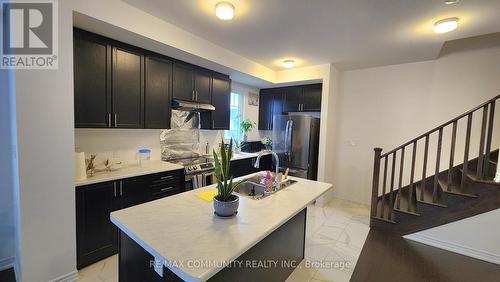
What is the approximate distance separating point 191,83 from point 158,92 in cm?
55

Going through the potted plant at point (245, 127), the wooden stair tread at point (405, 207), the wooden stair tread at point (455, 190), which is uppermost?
the potted plant at point (245, 127)

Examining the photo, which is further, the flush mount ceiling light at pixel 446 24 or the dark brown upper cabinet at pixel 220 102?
the dark brown upper cabinet at pixel 220 102

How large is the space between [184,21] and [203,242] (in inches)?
91.0

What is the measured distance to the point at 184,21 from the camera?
2.39m

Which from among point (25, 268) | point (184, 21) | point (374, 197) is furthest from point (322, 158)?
point (25, 268)

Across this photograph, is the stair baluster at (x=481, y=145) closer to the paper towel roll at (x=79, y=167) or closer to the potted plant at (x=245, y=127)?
the potted plant at (x=245, y=127)

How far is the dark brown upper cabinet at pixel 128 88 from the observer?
2.40m

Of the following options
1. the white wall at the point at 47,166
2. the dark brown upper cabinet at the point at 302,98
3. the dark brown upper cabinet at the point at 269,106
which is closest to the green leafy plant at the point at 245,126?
the dark brown upper cabinet at the point at 269,106

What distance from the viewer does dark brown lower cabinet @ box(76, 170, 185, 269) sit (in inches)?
79.8

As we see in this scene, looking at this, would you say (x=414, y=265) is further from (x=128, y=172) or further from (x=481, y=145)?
(x=128, y=172)

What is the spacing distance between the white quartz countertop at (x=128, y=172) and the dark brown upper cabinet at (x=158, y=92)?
0.52m

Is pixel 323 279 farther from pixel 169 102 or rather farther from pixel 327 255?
pixel 169 102

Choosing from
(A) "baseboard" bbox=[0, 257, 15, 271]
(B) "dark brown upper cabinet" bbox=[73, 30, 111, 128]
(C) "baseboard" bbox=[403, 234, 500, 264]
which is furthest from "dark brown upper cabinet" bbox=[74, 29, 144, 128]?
(C) "baseboard" bbox=[403, 234, 500, 264]

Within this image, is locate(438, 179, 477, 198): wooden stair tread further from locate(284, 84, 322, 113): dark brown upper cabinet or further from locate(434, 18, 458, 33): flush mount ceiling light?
locate(284, 84, 322, 113): dark brown upper cabinet
